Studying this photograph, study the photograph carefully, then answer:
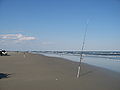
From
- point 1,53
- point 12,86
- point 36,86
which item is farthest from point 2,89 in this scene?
point 1,53

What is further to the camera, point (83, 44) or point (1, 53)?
point (1, 53)

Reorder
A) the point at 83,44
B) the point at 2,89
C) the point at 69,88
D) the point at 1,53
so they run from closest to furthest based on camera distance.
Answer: the point at 2,89 → the point at 69,88 → the point at 83,44 → the point at 1,53

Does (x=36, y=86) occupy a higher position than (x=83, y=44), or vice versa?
(x=83, y=44)

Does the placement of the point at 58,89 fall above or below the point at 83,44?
below

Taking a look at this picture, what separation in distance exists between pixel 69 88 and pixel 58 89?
0.41m

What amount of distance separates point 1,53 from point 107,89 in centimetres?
2925

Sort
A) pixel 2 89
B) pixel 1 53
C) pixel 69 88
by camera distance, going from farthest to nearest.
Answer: pixel 1 53
pixel 69 88
pixel 2 89

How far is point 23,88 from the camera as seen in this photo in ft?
17.1

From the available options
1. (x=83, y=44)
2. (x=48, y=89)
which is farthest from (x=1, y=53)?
(x=48, y=89)

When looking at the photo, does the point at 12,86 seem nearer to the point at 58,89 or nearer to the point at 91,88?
the point at 58,89

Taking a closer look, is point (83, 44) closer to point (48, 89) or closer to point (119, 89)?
point (119, 89)

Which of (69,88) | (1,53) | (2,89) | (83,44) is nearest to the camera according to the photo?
(2,89)

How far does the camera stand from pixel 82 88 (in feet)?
17.8

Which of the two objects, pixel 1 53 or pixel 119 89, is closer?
pixel 119 89
